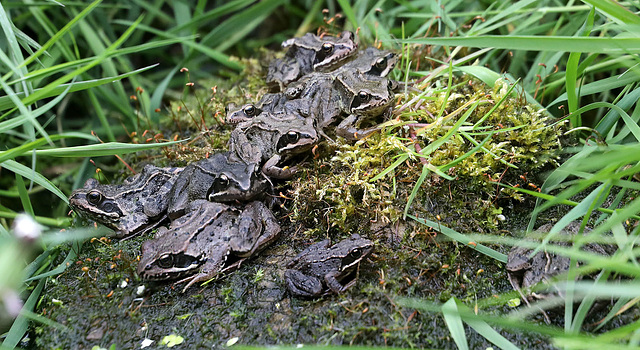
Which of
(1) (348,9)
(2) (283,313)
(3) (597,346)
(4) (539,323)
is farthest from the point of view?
(1) (348,9)

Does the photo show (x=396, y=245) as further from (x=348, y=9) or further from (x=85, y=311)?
(x=348, y=9)

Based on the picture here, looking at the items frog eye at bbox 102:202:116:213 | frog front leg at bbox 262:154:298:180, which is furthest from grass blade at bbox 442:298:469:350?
frog eye at bbox 102:202:116:213

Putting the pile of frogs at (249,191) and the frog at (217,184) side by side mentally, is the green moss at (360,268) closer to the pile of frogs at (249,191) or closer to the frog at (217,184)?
the pile of frogs at (249,191)

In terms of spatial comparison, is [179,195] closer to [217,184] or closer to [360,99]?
[217,184]

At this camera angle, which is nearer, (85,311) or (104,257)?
(85,311)

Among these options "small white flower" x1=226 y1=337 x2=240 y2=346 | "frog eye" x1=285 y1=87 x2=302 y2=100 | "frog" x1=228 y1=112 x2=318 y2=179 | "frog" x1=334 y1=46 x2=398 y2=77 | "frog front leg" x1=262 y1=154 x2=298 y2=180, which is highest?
"frog" x1=334 y1=46 x2=398 y2=77

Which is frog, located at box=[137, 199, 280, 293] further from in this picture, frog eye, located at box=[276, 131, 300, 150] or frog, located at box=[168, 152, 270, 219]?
frog eye, located at box=[276, 131, 300, 150]

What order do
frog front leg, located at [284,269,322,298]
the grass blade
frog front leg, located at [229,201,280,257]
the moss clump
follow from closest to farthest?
the grass blade, frog front leg, located at [284,269,322,298], frog front leg, located at [229,201,280,257], the moss clump

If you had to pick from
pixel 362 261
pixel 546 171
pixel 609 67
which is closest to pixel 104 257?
pixel 362 261
